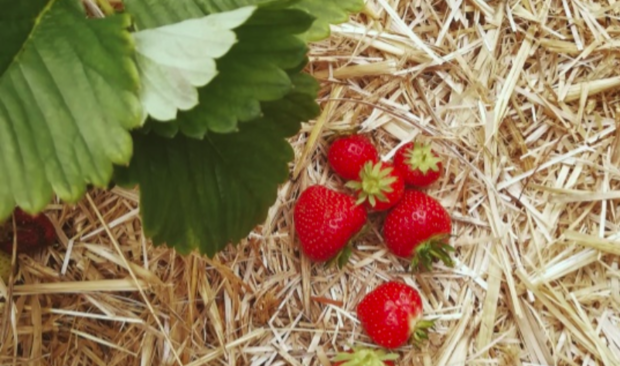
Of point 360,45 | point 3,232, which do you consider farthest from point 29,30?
point 360,45

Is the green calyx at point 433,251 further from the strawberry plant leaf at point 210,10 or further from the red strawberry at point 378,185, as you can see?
the strawberry plant leaf at point 210,10

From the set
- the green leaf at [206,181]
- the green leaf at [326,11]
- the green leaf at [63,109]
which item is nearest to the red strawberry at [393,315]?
the green leaf at [206,181]

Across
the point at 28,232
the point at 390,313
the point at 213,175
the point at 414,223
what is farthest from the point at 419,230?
the point at 28,232

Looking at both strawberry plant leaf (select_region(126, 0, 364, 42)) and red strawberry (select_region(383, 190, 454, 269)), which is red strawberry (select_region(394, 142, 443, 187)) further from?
strawberry plant leaf (select_region(126, 0, 364, 42))

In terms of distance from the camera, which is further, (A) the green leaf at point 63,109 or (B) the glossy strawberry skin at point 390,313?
(B) the glossy strawberry skin at point 390,313

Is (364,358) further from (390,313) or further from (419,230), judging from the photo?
(419,230)
